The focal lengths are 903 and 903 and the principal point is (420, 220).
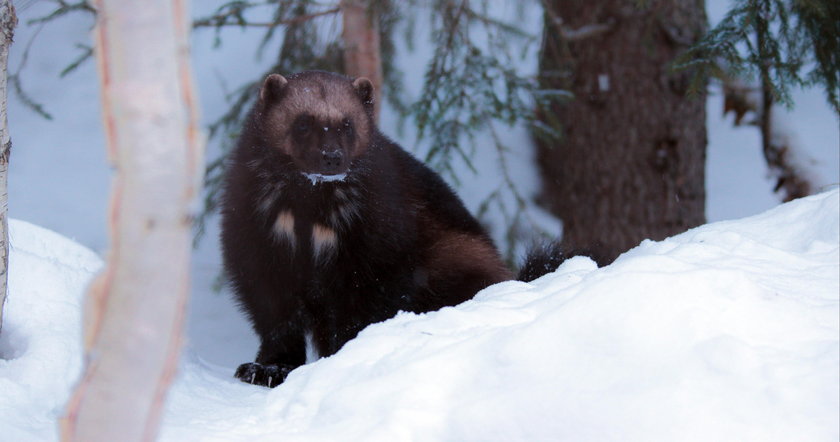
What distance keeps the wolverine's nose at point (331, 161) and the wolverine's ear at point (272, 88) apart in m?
0.47

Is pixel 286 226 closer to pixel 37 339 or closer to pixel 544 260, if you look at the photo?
pixel 544 260

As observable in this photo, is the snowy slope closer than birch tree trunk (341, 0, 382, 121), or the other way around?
the snowy slope

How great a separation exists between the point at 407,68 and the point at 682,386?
7.13 meters

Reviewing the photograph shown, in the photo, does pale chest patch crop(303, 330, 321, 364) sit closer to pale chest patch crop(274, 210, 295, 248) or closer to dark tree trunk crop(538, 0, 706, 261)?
pale chest patch crop(274, 210, 295, 248)

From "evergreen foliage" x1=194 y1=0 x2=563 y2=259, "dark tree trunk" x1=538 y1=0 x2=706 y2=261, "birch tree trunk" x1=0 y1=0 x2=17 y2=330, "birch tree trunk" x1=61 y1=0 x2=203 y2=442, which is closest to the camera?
"birch tree trunk" x1=61 y1=0 x2=203 y2=442

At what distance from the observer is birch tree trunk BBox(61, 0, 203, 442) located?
128 centimetres


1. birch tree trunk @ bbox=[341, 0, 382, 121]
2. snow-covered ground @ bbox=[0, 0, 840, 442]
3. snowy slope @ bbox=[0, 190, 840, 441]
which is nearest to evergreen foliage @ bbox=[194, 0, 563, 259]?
birch tree trunk @ bbox=[341, 0, 382, 121]

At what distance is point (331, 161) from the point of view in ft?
10.8

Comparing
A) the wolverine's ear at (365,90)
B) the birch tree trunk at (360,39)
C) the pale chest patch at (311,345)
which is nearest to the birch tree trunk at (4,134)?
the pale chest patch at (311,345)

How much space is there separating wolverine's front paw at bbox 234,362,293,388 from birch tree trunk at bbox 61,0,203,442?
2023 mm

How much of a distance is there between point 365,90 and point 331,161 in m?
0.61

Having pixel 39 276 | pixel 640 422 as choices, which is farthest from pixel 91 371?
pixel 39 276

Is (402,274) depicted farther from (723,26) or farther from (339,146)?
(723,26)

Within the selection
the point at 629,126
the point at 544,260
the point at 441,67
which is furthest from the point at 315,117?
the point at 629,126
